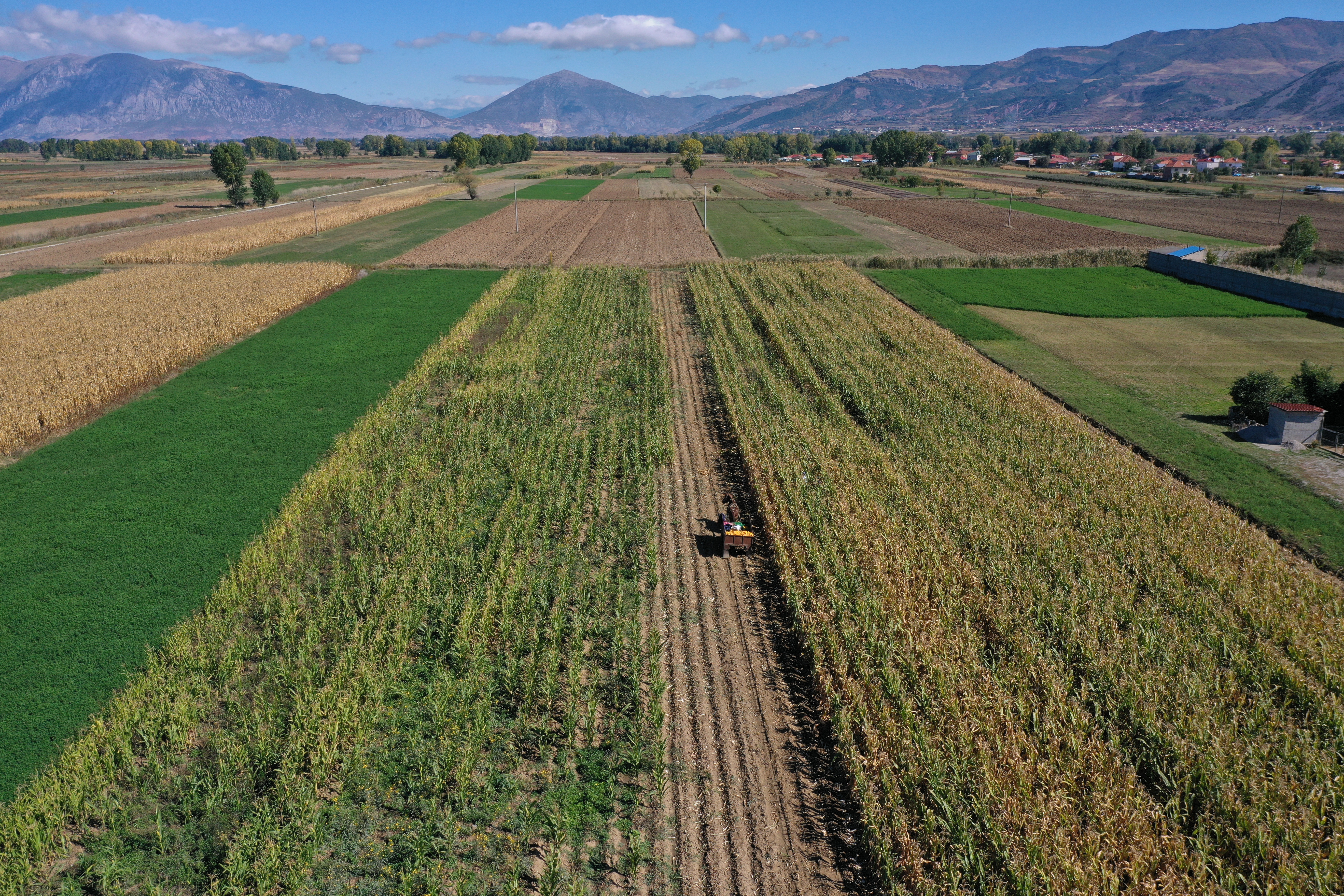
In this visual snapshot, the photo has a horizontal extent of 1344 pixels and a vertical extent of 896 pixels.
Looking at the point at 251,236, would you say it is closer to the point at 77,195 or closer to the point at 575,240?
the point at 575,240

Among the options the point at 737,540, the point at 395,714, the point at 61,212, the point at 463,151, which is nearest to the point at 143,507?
the point at 395,714

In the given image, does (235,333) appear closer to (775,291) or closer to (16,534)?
(16,534)

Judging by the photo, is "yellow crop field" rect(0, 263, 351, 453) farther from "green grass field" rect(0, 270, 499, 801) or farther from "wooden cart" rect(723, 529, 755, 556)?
→ "wooden cart" rect(723, 529, 755, 556)

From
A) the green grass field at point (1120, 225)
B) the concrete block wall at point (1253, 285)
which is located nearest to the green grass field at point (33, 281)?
the concrete block wall at point (1253, 285)

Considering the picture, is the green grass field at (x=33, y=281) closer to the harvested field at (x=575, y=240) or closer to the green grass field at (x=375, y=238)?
the green grass field at (x=375, y=238)

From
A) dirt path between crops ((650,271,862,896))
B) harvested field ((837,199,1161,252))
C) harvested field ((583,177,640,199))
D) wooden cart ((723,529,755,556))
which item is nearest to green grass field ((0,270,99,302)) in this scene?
wooden cart ((723,529,755,556))
